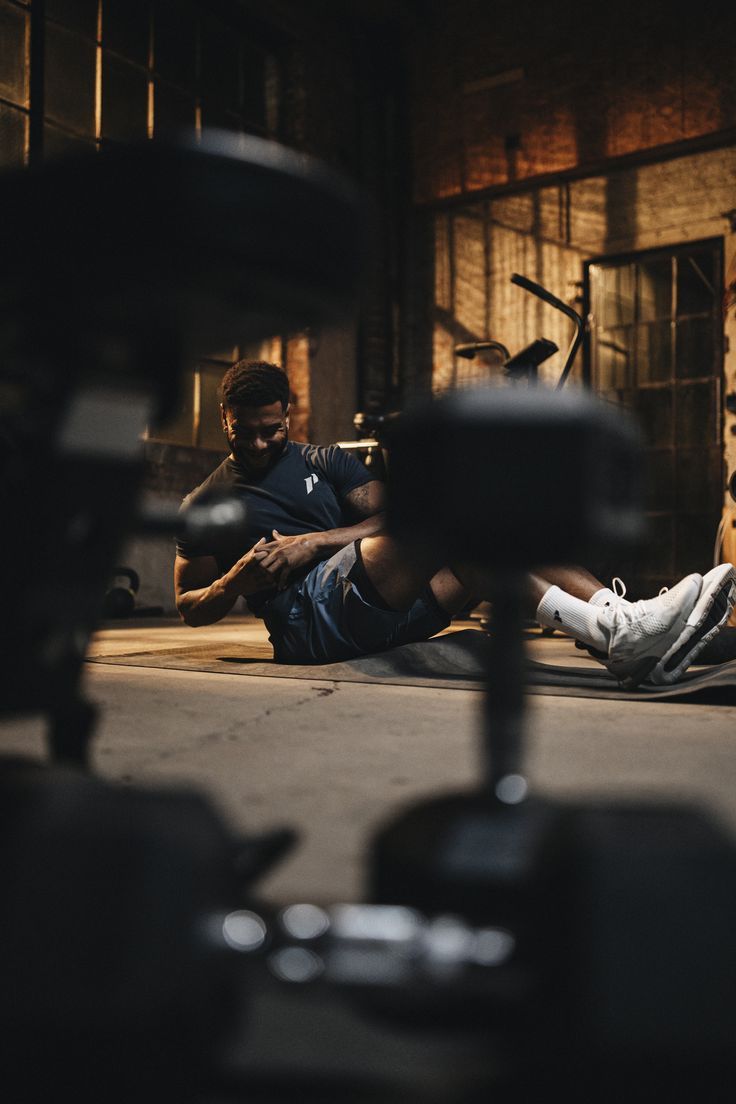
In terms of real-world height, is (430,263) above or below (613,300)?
above

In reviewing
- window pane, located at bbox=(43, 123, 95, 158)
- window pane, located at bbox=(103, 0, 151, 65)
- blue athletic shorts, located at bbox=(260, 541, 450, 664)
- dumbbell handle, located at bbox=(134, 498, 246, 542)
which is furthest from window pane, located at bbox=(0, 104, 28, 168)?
dumbbell handle, located at bbox=(134, 498, 246, 542)

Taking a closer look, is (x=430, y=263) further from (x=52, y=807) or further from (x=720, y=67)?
(x=52, y=807)

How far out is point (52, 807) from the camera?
469mm

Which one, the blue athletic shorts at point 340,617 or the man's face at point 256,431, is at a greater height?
the man's face at point 256,431

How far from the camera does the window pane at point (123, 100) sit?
566cm

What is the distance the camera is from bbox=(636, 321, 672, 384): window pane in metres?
6.22

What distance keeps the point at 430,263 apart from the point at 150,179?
7.13m

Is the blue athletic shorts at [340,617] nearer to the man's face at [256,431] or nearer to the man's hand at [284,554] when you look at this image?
the man's hand at [284,554]

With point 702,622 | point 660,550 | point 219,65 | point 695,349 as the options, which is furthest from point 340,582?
point 219,65

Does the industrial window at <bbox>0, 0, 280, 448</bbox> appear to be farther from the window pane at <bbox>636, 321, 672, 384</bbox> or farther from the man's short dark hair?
the man's short dark hair

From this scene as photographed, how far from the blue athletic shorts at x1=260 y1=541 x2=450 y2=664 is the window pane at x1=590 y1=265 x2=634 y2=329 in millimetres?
4710

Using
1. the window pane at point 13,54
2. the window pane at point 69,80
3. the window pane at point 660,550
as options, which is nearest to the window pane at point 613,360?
the window pane at point 660,550

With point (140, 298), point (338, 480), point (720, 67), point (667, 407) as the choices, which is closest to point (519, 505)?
point (140, 298)

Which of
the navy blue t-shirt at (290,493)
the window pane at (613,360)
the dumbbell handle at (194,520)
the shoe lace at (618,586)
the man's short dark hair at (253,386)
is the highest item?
the window pane at (613,360)
